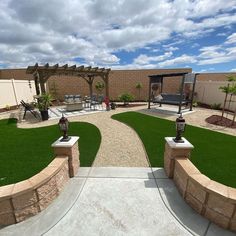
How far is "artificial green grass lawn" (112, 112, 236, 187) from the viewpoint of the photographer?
3.91 metres

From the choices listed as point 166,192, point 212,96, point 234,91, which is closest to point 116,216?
point 166,192

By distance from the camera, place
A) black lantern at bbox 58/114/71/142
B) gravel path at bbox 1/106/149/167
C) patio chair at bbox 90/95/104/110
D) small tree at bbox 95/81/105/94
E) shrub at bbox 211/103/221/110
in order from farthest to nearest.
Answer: small tree at bbox 95/81/105/94 < patio chair at bbox 90/95/104/110 < shrub at bbox 211/103/221/110 < gravel path at bbox 1/106/149/167 < black lantern at bbox 58/114/71/142

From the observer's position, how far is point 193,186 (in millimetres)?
2756

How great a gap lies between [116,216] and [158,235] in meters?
0.70

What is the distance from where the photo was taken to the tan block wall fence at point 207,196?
235cm

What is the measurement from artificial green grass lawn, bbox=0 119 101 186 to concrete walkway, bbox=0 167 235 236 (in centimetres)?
123

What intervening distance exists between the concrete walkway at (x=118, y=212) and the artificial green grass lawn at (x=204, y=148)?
1224mm

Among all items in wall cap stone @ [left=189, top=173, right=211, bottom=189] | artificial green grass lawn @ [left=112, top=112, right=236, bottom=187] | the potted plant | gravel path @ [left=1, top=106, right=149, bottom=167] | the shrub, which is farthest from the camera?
the shrub

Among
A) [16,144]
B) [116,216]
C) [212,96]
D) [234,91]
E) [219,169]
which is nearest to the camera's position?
[116,216]

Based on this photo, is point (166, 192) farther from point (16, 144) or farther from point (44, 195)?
point (16, 144)

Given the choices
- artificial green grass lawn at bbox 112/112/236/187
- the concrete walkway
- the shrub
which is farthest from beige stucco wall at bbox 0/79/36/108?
the shrub

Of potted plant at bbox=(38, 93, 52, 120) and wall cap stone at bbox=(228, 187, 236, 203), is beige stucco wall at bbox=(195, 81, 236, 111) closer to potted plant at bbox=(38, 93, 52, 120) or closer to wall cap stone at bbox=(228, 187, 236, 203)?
wall cap stone at bbox=(228, 187, 236, 203)

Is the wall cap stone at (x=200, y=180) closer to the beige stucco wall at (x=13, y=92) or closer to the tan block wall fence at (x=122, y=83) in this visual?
the beige stucco wall at (x=13, y=92)

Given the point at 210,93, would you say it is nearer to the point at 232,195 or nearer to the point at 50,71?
the point at 50,71
